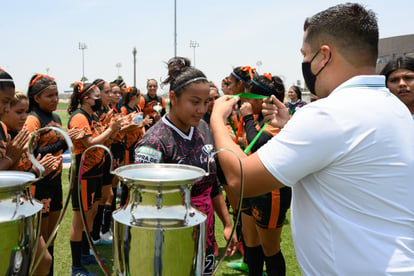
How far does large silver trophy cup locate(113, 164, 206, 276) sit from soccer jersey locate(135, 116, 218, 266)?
849mm

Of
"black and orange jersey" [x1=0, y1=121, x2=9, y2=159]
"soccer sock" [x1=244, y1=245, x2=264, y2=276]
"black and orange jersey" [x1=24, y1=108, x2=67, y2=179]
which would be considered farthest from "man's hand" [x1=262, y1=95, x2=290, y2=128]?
"black and orange jersey" [x1=24, y1=108, x2=67, y2=179]

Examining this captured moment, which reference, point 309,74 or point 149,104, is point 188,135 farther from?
point 149,104

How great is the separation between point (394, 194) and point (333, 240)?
10.5 inches

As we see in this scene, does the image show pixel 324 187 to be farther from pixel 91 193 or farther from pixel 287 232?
pixel 287 232

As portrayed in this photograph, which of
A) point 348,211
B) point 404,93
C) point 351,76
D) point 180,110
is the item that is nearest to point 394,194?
point 348,211

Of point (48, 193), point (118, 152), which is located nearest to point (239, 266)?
point (48, 193)

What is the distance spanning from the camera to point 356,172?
1.22m

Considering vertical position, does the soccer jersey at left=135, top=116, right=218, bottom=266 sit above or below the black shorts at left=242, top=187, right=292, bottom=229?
above

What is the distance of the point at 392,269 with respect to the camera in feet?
4.05

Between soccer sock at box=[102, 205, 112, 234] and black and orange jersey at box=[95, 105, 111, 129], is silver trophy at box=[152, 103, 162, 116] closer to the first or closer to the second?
black and orange jersey at box=[95, 105, 111, 129]

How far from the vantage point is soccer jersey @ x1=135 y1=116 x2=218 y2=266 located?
204 centimetres

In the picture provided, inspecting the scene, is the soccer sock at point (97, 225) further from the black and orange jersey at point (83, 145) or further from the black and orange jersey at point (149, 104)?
the black and orange jersey at point (149, 104)

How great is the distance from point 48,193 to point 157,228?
2.49 m

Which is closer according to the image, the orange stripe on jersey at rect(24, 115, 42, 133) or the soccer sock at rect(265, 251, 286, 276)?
the soccer sock at rect(265, 251, 286, 276)
